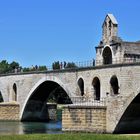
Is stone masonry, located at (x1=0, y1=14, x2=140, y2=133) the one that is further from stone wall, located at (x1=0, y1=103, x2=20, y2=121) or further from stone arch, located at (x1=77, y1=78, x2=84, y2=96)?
stone wall, located at (x1=0, y1=103, x2=20, y2=121)

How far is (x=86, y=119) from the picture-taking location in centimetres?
5166

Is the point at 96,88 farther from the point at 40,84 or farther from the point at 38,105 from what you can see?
the point at 38,105

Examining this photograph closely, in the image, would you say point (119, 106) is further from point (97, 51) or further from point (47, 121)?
point (47, 121)

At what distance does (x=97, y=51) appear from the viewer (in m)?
62.3

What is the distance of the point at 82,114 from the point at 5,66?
111 metres

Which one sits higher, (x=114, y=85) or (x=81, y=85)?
(x=81, y=85)

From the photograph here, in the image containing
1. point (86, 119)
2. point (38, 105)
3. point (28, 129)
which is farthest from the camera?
point (38, 105)

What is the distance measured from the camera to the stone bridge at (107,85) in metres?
50.8

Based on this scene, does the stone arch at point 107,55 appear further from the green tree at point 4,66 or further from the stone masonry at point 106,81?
the green tree at point 4,66

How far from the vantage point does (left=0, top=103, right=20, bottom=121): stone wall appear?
81.4 meters

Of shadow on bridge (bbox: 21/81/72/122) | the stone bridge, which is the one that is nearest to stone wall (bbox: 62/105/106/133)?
the stone bridge

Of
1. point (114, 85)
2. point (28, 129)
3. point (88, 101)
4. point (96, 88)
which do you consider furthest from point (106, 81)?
point (28, 129)

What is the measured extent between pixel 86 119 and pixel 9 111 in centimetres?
3207

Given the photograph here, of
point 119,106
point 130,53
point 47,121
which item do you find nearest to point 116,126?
point 119,106
